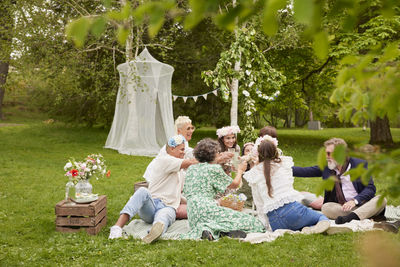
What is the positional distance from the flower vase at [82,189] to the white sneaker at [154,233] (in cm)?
97

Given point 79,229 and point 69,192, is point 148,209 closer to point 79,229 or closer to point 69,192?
point 79,229

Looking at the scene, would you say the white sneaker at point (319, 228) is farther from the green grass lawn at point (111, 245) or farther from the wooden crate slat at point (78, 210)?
the wooden crate slat at point (78, 210)

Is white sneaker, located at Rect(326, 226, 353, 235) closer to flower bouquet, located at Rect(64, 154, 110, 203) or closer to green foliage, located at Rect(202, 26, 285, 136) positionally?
flower bouquet, located at Rect(64, 154, 110, 203)

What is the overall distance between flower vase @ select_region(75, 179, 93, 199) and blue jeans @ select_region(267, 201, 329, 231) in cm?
211

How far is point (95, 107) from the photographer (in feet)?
58.1

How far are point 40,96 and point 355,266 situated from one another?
1689 centimetres

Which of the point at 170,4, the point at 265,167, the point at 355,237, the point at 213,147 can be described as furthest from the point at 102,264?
the point at 170,4

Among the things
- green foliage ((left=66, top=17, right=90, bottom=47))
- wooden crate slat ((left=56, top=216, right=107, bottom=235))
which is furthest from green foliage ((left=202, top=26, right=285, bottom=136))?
green foliage ((left=66, top=17, right=90, bottom=47))

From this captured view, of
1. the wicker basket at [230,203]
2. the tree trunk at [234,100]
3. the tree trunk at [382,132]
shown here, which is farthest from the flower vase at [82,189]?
the tree trunk at [382,132]

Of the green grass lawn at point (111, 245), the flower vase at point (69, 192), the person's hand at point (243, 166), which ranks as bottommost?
the green grass lawn at point (111, 245)

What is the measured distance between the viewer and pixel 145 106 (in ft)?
35.6

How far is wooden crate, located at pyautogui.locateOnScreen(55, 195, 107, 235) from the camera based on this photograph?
4.33m

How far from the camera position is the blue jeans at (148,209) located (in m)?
4.23

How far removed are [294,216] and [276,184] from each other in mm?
398
